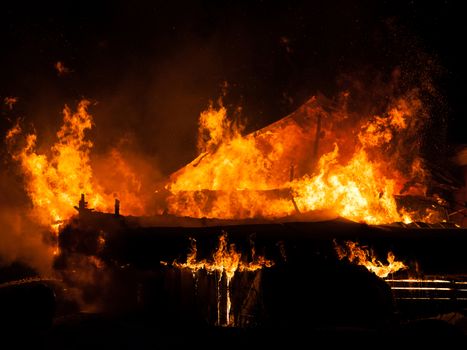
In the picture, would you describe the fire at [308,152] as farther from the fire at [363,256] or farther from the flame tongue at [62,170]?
the fire at [363,256]

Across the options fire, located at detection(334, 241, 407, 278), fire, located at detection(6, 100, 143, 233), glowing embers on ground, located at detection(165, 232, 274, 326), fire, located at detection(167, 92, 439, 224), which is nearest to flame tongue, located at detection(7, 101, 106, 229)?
fire, located at detection(6, 100, 143, 233)

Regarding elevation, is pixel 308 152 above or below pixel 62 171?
above

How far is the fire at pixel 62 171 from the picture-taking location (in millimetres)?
14430

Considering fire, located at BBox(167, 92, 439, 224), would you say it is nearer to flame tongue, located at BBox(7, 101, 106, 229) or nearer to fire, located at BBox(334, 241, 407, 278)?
flame tongue, located at BBox(7, 101, 106, 229)

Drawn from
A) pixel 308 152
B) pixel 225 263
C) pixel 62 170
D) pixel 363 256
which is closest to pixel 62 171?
pixel 62 170

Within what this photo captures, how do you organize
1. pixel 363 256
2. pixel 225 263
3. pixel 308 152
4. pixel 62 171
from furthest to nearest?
pixel 308 152 → pixel 62 171 → pixel 225 263 → pixel 363 256

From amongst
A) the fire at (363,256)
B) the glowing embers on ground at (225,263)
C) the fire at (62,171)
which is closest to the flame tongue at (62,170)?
the fire at (62,171)

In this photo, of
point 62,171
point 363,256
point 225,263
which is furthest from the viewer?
point 62,171

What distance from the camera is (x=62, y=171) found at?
50.5ft

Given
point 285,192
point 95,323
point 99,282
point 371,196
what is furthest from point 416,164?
point 95,323

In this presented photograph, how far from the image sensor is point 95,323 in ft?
20.8

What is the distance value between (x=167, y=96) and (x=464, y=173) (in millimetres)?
12336

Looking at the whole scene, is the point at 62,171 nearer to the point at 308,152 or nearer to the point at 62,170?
the point at 62,170

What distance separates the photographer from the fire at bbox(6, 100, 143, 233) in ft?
47.3
